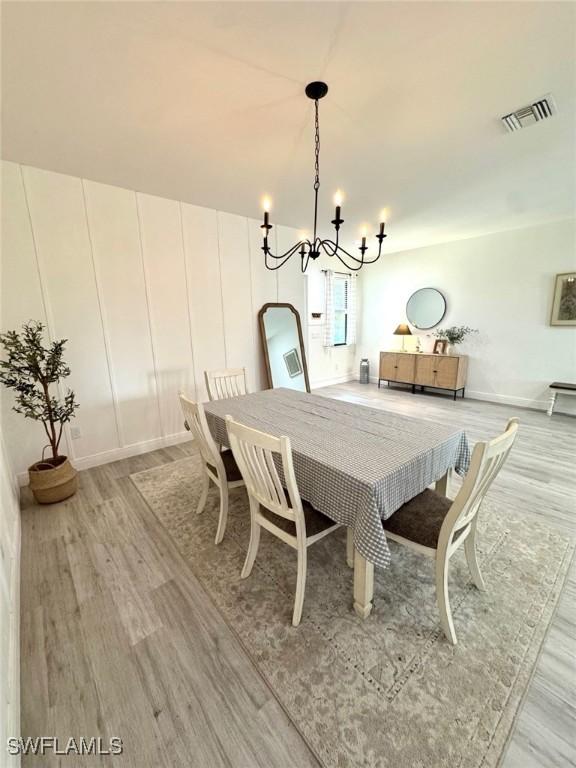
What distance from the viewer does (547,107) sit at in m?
1.80

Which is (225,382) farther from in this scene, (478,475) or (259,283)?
(478,475)

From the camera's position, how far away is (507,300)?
4.50 meters

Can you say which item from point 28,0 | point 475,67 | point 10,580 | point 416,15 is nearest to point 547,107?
point 475,67

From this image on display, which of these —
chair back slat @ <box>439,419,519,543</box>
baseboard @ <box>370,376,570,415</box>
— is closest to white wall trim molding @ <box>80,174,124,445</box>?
chair back slat @ <box>439,419,519,543</box>

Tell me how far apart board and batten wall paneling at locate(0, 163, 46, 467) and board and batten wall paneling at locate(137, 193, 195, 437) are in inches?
35.5

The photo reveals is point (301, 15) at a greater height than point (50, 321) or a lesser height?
greater

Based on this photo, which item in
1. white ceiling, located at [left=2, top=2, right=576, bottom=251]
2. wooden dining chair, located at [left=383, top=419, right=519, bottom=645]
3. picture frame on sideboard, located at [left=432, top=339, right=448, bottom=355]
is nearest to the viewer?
wooden dining chair, located at [left=383, top=419, right=519, bottom=645]

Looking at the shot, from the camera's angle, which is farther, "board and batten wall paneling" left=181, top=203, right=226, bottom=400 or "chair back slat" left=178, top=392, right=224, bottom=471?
"board and batten wall paneling" left=181, top=203, right=226, bottom=400

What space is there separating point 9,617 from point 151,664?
70cm

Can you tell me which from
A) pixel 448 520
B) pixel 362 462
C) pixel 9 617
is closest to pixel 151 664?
pixel 9 617

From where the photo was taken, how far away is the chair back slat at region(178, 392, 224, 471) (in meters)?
1.78

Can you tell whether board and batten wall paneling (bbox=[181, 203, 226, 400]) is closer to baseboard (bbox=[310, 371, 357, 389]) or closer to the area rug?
the area rug

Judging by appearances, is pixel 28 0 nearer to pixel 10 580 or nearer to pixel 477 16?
pixel 477 16

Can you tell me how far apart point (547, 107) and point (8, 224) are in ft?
12.7
